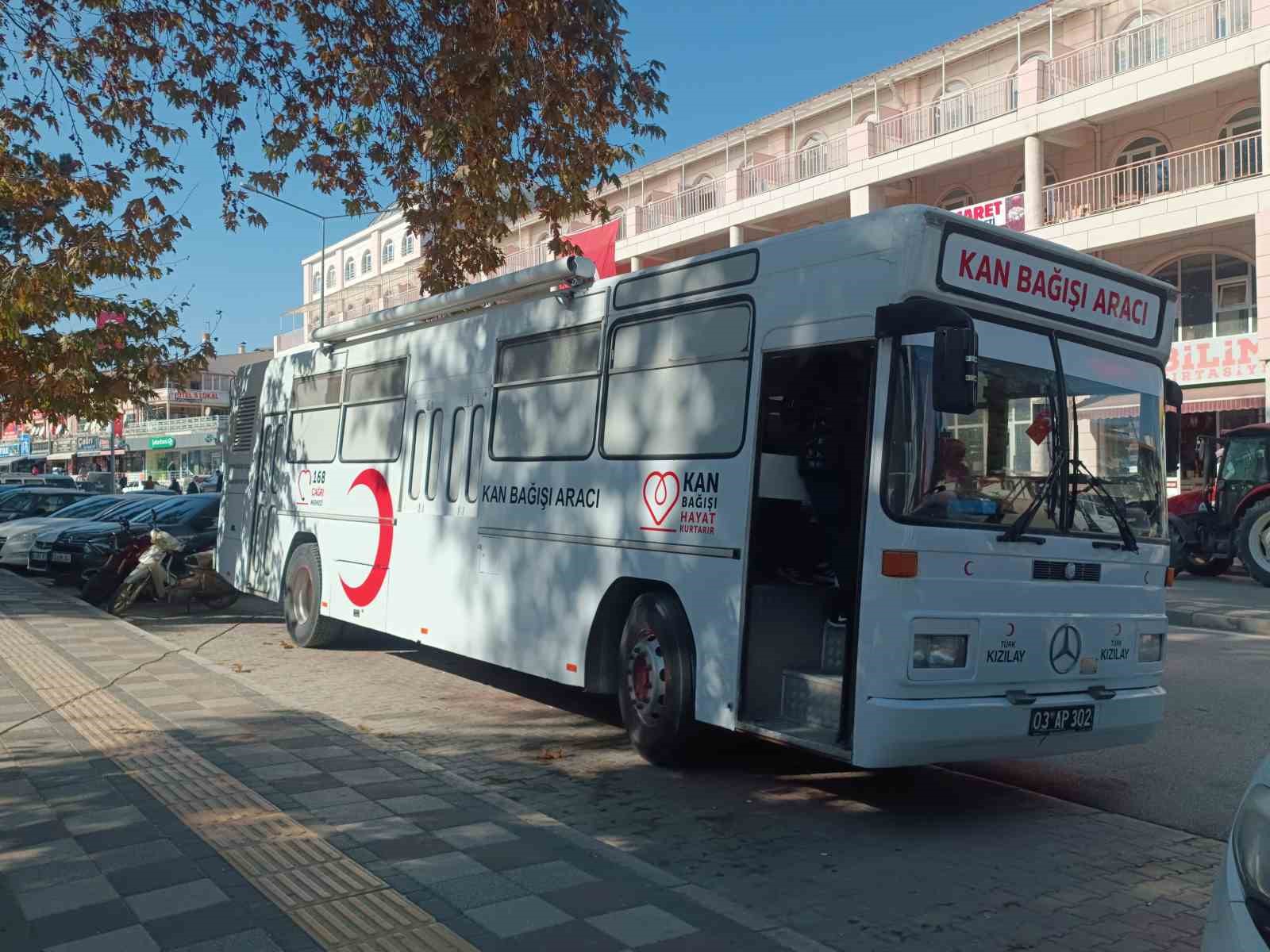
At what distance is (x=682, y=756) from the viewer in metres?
6.75

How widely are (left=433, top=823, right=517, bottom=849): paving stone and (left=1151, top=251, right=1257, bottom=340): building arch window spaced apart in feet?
73.5

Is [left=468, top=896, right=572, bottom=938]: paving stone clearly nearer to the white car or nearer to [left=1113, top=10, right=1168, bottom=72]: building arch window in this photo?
the white car

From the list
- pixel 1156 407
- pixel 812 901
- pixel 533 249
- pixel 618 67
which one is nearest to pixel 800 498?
pixel 1156 407

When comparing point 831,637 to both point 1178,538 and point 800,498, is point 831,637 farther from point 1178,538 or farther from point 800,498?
point 1178,538

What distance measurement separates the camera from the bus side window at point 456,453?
9047mm

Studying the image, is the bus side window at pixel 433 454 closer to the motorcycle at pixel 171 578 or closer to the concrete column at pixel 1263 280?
the motorcycle at pixel 171 578

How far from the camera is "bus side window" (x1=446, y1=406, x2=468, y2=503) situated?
9.05m

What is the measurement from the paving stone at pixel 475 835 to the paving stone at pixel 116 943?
1371mm

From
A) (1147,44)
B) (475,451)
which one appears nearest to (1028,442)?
(475,451)

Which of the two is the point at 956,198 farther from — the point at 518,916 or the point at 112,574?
the point at 518,916

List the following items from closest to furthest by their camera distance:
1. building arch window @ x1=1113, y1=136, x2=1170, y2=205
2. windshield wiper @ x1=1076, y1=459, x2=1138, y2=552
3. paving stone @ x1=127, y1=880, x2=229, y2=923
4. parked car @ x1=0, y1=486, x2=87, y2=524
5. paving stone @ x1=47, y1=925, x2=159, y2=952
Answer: paving stone @ x1=47, y1=925, x2=159, y2=952
paving stone @ x1=127, y1=880, x2=229, y2=923
windshield wiper @ x1=1076, y1=459, x2=1138, y2=552
parked car @ x1=0, y1=486, x2=87, y2=524
building arch window @ x1=1113, y1=136, x2=1170, y2=205

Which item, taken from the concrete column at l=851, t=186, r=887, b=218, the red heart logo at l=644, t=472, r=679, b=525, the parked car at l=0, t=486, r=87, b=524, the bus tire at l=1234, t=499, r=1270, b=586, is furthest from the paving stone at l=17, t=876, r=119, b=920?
the concrete column at l=851, t=186, r=887, b=218

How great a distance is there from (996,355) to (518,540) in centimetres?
379

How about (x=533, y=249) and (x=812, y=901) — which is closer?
(x=812, y=901)
